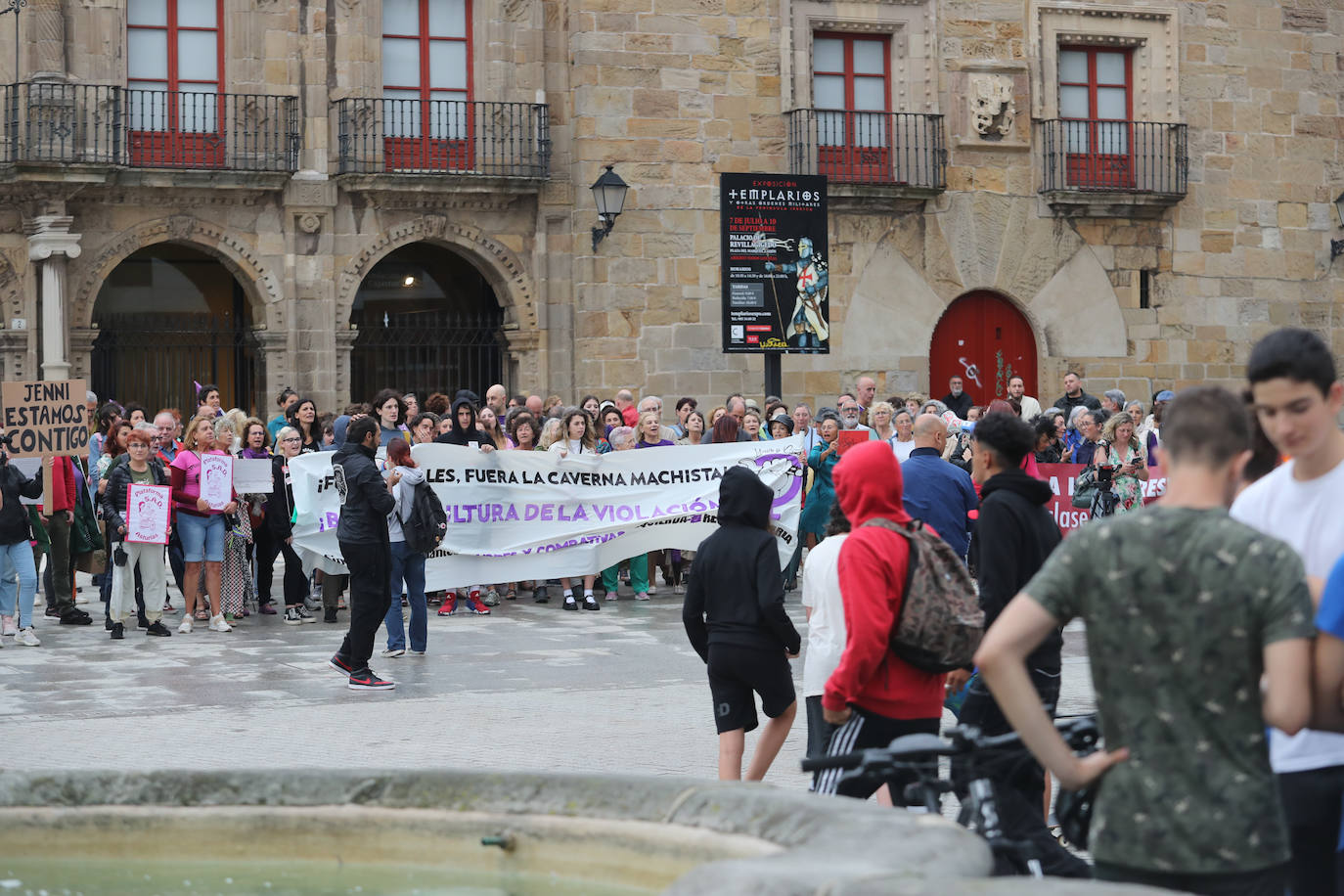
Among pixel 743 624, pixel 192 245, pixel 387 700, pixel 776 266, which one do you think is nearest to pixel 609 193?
pixel 776 266

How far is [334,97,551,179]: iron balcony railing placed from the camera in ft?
74.4

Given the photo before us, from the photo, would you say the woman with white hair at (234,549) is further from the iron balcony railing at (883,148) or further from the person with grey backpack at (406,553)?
the iron balcony railing at (883,148)

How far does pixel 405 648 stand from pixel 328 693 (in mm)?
1903

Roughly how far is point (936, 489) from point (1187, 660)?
5.22 metres

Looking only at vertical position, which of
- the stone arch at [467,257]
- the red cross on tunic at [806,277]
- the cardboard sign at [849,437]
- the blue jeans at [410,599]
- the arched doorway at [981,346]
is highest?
the stone arch at [467,257]

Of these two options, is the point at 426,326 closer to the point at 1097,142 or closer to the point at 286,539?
the point at 1097,142

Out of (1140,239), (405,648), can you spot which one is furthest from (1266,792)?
(1140,239)

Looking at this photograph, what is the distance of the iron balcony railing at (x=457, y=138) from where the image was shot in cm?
2269

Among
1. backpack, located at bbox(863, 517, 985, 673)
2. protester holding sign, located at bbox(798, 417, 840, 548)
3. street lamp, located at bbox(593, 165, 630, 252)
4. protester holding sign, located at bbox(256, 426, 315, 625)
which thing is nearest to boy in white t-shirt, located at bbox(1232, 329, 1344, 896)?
backpack, located at bbox(863, 517, 985, 673)

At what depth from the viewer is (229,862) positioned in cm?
462

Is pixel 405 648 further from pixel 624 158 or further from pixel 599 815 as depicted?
pixel 624 158

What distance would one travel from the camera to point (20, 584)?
1338 centimetres

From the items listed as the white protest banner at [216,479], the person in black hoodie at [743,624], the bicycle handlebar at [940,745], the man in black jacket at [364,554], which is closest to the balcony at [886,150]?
the white protest banner at [216,479]

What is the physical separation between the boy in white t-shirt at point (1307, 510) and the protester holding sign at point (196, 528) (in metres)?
11.4
